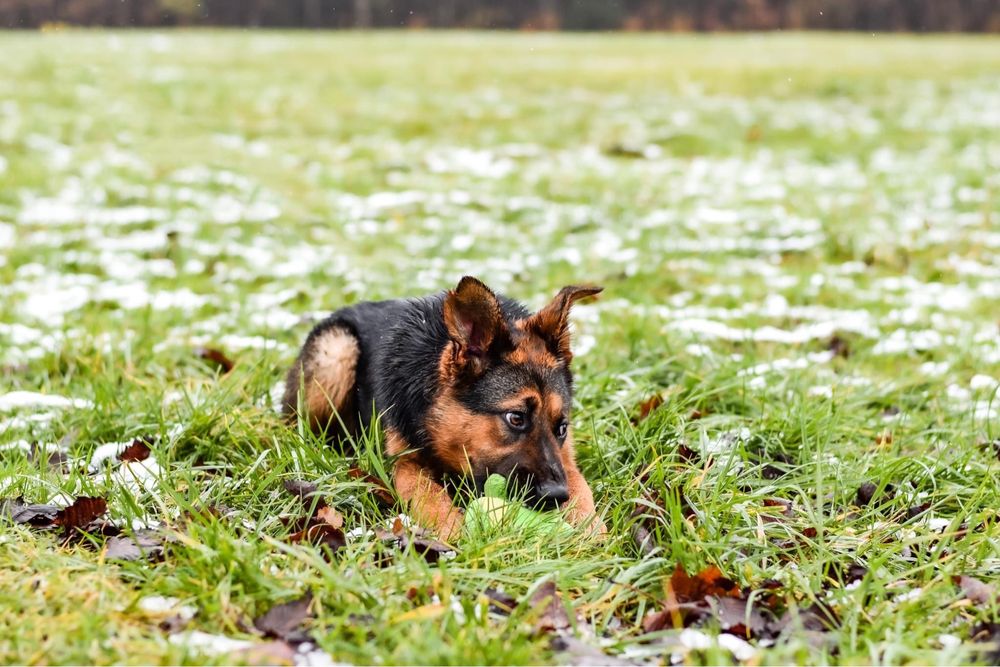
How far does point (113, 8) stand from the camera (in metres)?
38.6

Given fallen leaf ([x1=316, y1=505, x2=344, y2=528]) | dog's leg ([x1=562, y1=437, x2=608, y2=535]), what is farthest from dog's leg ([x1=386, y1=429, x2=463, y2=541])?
dog's leg ([x1=562, y1=437, x2=608, y2=535])

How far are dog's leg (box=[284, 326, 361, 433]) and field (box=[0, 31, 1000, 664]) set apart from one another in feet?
0.62

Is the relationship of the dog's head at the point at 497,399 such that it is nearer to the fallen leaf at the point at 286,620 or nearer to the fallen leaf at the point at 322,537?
the fallen leaf at the point at 322,537

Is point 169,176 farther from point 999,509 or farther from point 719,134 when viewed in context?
point 999,509

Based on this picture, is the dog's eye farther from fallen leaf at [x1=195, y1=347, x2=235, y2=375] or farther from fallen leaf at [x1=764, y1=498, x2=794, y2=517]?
fallen leaf at [x1=195, y1=347, x2=235, y2=375]

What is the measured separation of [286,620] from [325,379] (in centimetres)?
163

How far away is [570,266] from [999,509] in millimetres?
4721

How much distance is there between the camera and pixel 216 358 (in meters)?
5.43

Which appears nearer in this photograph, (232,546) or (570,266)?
(232,546)

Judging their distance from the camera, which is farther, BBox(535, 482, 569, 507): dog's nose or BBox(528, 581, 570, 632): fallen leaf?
BBox(535, 482, 569, 507): dog's nose

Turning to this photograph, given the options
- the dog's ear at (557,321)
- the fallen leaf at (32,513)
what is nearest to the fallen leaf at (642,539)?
the dog's ear at (557,321)

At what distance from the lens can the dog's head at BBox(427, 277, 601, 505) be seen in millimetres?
3576

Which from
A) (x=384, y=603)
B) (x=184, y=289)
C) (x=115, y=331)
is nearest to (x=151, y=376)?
(x=115, y=331)

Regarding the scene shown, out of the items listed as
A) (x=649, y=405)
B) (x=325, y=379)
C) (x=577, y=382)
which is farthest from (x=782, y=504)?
(x=325, y=379)
